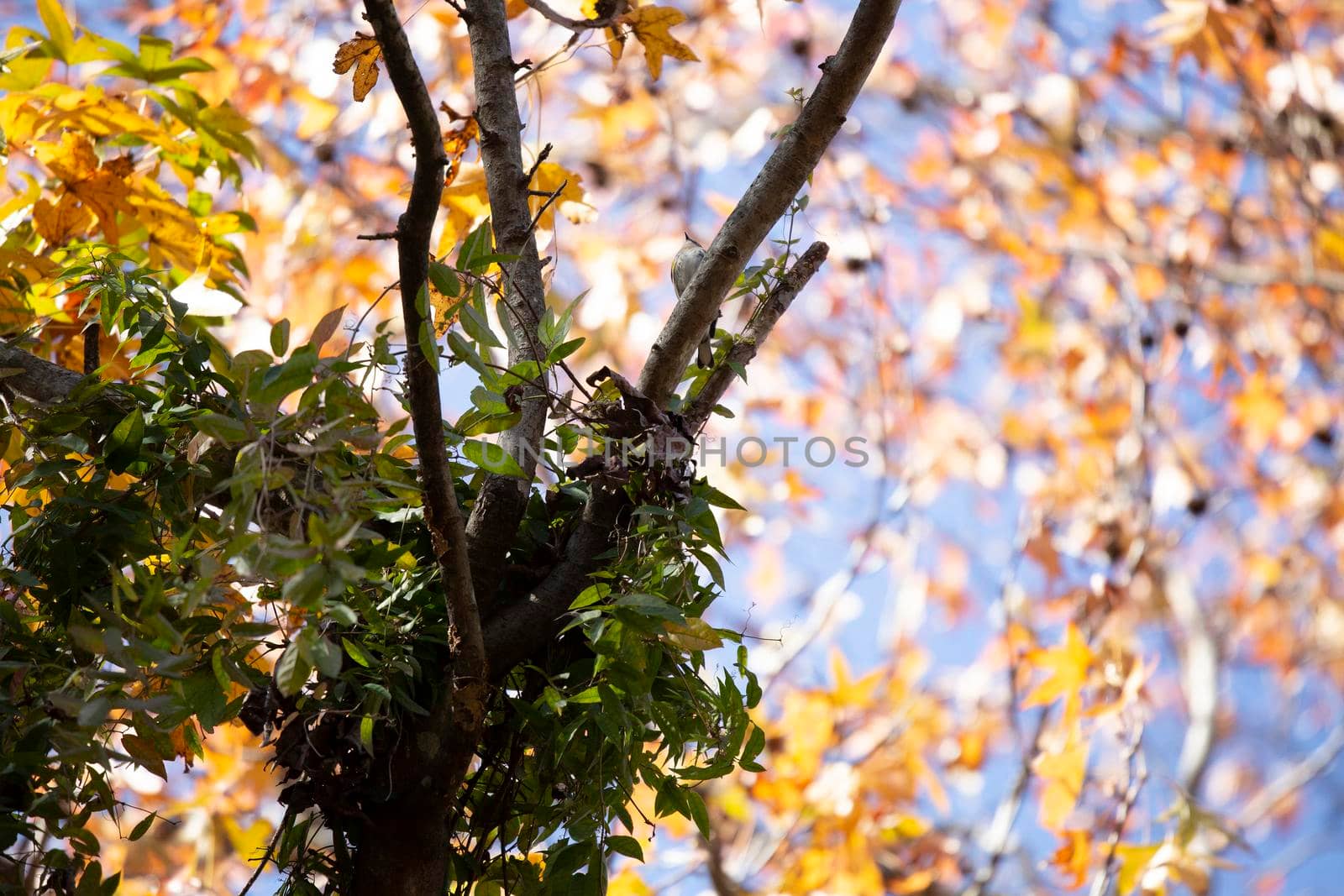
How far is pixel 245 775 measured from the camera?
5.87 feet

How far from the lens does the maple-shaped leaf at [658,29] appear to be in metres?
0.90

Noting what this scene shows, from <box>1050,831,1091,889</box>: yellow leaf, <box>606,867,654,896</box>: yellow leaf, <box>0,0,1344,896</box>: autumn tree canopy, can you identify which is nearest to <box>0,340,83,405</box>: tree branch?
<box>0,0,1344,896</box>: autumn tree canopy

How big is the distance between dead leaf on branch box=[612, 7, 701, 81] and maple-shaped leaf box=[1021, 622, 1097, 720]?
91cm

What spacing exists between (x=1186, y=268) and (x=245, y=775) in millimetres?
2138

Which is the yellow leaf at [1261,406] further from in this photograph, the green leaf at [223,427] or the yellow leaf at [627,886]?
the green leaf at [223,427]

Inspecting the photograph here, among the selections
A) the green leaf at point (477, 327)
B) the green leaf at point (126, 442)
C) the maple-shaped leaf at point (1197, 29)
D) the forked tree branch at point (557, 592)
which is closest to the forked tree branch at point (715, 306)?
the forked tree branch at point (557, 592)

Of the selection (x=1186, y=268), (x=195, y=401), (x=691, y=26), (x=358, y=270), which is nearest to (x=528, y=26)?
(x=691, y=26)

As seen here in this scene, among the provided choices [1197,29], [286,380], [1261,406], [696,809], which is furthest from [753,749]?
[1261,406]

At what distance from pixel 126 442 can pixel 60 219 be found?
398 millimetres

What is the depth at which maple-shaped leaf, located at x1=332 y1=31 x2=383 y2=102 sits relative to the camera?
30.5 inches

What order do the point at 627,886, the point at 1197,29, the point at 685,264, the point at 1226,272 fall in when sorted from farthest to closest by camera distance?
the point at 1226,272
the point at 1197,29
the point at 627,886
the point at 685,264

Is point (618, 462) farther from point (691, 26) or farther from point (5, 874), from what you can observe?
point (691, 26)

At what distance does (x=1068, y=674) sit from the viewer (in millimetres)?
1425

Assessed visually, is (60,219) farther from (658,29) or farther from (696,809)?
(696,809)
